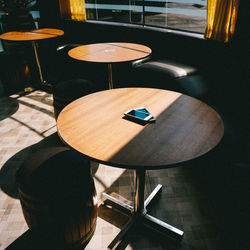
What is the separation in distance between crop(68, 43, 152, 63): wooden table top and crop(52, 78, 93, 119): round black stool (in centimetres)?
35

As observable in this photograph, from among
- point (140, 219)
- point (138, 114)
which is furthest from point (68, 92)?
point (140, 219)

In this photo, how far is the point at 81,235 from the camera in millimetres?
1489

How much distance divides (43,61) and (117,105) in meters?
3.78

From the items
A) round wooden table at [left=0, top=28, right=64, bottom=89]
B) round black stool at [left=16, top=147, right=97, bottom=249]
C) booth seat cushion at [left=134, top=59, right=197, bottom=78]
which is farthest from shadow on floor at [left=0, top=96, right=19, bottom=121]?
round black stool at [left=16, top=147, right=97, bottom=249]

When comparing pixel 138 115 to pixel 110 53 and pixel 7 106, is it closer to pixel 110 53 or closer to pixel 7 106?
pixel 110 53

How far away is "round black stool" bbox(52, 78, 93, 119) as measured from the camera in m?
2.32

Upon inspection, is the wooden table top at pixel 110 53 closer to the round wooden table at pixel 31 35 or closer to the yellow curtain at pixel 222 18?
the yellow curtain at pixel 222 18

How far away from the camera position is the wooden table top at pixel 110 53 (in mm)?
2688

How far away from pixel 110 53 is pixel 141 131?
6.17ft

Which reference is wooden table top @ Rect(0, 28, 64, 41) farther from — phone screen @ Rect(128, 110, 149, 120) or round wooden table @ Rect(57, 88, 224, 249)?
phone screen @ Rect(128, 110, 149, 120)

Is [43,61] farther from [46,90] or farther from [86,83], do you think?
[86,83]

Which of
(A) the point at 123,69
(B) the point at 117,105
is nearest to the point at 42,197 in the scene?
(B) the point at 117,105

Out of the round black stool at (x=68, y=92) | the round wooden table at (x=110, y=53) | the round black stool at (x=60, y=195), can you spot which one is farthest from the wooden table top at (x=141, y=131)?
the round wooden table at (x=110, y=53)

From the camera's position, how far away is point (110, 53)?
2.94 m
